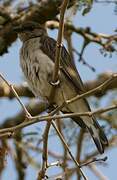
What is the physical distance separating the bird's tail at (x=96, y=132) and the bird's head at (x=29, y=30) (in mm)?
984

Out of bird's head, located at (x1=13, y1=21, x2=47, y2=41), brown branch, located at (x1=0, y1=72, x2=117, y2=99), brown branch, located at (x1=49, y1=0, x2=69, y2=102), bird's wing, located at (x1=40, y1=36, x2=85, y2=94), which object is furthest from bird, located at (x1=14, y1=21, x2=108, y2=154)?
brown branch, located at (x1=0, y1=72, x2=117, y2=99)

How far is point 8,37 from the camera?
20.0 feet

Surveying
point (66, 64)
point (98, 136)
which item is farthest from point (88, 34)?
point (98, 136)

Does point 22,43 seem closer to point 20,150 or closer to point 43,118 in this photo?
point 20,150

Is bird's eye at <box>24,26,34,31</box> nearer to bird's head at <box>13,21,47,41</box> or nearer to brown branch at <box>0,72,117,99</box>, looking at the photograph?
bird's head at <box>13,21,47,41</box>

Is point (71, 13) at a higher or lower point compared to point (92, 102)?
higher

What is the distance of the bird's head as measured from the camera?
561 cm

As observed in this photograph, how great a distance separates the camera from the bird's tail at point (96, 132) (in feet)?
15.0

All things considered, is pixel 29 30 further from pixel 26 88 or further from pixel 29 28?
pixel 26 88

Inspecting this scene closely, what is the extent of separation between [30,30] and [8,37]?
464mm

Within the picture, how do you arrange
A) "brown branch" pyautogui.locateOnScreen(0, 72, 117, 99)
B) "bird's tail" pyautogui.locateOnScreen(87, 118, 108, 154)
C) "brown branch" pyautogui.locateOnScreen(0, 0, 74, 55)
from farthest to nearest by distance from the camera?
"brown branch" pyautogui.locateOnScreen(0, 0, 74, 55), "brown branch" pyautogui.locateOnScreen(0, 72, 117, 99), "bird's tail" pyautogui.locateOnScreen(87, 118, 108, 154)

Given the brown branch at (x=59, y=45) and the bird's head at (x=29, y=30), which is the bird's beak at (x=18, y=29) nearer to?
the bird's head at (x=29, y=30)

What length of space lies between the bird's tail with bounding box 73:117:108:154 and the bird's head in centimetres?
98

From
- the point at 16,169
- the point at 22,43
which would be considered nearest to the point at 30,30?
the point at 22,43
